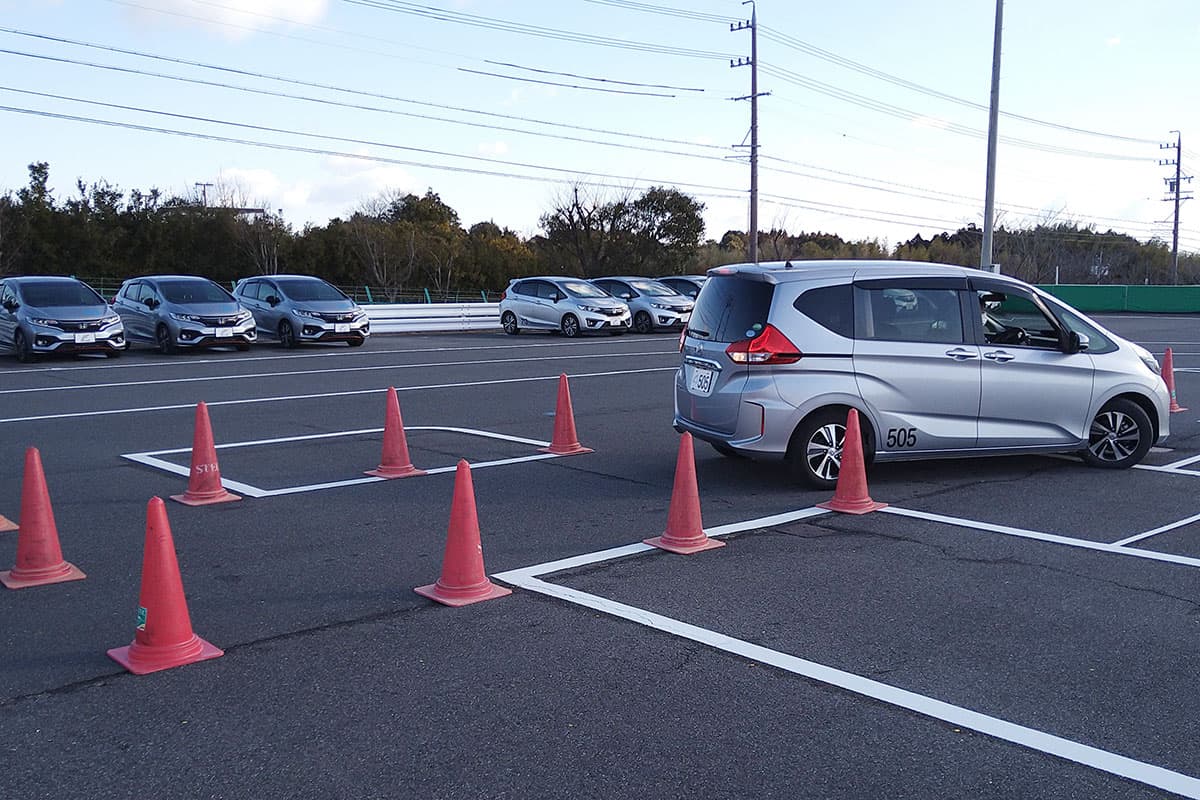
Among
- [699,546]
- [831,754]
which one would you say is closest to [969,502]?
[699,546]

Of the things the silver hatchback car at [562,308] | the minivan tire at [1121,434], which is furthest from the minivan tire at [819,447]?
the silver hatchback car at [562,308]

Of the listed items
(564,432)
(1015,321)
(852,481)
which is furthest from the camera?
(564,432)

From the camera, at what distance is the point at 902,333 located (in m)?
9.07

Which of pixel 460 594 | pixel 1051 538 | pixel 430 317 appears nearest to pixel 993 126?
pixel 430 317

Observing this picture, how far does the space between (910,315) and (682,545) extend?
3.32 metres

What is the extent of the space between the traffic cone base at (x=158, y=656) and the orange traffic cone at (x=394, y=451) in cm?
448

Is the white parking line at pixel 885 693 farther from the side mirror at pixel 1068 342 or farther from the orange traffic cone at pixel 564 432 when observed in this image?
the side mirror at pixel 1068 342

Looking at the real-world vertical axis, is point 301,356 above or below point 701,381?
below

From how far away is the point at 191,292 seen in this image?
24703 mm

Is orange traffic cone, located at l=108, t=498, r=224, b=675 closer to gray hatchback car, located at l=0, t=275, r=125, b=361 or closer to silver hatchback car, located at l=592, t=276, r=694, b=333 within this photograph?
gray hatchback car, located at l=0, t=275, r=125, b=361

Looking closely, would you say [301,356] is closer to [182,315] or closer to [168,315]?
[182,315]

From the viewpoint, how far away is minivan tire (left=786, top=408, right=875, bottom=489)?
28.8 ft

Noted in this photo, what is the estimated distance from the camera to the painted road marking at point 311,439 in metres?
9.04

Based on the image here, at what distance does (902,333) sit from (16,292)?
19.4 meters
